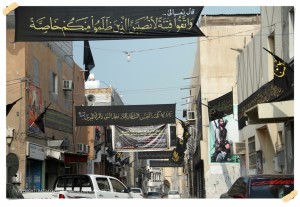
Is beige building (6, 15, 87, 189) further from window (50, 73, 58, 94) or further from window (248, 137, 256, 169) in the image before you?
window (248, 137, 256, 169)

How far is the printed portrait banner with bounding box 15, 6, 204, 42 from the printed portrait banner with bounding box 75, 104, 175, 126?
14617 mm

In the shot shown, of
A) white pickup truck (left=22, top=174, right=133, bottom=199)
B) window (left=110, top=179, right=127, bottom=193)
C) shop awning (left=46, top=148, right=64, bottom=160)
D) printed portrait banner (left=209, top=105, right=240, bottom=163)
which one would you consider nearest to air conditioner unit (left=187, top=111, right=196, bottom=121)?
printed portrait banner (left=209, top=105, right=240, bottom=163)

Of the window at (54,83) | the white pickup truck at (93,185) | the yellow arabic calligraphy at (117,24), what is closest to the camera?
the yellow arabic calligraphy at (117,24)

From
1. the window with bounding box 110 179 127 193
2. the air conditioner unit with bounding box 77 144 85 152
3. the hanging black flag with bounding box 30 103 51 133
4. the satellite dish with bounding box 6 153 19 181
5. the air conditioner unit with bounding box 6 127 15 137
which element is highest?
the hanging black flag with bounding box 30 103 51 133

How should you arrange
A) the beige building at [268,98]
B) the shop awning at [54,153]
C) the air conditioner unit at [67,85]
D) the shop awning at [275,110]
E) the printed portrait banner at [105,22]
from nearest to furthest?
1. the printed portrait banner at [105,22]
2. the shop awning at [275,110]
3. the beige building at [268,98]
4. the shop awning at [54,153]
5. the air conditioner unit at [67,85]

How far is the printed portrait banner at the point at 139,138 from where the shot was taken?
31.4m

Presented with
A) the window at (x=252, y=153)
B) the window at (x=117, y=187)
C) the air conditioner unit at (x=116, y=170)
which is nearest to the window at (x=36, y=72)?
the window at (x=117, y=187)

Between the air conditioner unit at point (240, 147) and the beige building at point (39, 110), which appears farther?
the air conditioner unit at point (240, 147)

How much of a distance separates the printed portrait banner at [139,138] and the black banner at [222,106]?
10.7 ft

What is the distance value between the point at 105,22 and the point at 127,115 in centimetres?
1500

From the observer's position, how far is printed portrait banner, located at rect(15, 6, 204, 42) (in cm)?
1201

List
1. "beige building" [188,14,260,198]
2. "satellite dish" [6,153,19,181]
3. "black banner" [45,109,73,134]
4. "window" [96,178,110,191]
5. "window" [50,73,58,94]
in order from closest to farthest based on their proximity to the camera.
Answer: "satellite dish" [6,153,19,181]
"window" [96,178,110,191]
"black banner" [45,109,73,134]
"window" [50,73,58,94]
"beige building" [188,14,260,198]

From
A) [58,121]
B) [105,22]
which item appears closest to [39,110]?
[58,121]

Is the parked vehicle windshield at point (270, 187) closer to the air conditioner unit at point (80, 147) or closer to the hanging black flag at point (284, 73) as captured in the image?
Result: the hanging black flag at point (284, 73)
